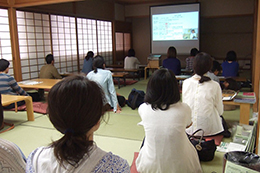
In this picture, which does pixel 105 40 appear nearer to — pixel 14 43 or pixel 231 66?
pixel 14 43

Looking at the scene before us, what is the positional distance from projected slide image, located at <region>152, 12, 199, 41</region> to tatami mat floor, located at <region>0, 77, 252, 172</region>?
16.0 ft

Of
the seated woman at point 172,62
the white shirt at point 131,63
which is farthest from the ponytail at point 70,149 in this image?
the white shirt at point 131,63

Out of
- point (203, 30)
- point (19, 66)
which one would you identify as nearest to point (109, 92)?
point (19, 66)

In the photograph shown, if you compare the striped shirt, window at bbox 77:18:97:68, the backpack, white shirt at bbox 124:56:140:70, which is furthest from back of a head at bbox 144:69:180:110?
window at bbox 77:18:97:68

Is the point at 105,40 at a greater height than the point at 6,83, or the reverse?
the point at 105,40

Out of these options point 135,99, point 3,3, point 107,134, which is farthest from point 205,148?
point 3,3

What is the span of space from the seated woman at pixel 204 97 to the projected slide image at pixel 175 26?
19.7 ft

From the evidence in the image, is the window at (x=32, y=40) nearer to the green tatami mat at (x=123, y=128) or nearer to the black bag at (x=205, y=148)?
the green tatami mat at (x=123, y=128)

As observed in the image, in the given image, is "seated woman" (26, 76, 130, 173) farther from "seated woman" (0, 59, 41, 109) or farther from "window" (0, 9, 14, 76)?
"window" (0, 9, 14, 76)

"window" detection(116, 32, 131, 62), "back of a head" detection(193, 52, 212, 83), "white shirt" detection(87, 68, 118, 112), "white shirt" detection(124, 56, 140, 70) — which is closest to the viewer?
"back of a head" detection(193, 52, 212, 83)

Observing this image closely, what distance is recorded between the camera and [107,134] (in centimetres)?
314

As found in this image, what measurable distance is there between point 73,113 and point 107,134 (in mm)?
2406

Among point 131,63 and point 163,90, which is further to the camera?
point 131,63

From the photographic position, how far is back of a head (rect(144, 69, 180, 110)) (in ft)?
5.60
